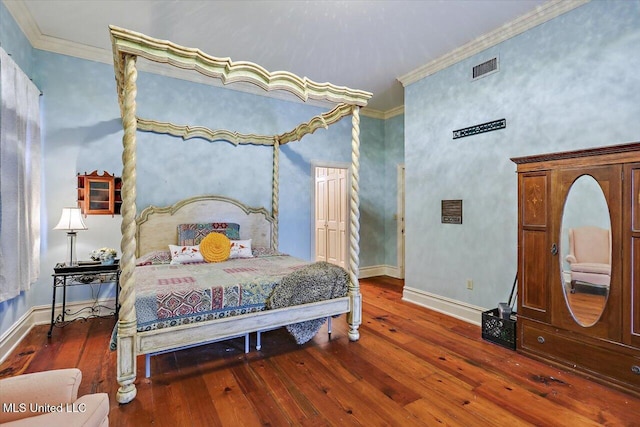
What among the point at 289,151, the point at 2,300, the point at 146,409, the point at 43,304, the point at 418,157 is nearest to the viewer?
the point at 146,409

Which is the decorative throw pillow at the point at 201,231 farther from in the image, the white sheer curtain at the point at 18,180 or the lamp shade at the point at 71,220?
the white sheer curtain at the point at 18,180

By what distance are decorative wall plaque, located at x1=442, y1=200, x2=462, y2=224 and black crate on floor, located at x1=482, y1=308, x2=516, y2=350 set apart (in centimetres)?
112

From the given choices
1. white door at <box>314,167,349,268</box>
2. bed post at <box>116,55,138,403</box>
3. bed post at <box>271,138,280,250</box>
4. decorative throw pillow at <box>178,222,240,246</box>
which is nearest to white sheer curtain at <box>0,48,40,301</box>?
bed post at <box>116,55,138,403</box>

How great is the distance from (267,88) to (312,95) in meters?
0.44

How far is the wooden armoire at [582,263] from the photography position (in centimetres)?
221

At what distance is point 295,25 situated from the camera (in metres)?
3.19

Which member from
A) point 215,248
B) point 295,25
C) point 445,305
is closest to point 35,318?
point 215,248

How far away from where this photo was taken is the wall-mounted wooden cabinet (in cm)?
363

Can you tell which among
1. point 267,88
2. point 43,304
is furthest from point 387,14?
point 43,304

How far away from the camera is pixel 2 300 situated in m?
2.51

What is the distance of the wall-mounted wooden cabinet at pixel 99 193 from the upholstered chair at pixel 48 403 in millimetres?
2933

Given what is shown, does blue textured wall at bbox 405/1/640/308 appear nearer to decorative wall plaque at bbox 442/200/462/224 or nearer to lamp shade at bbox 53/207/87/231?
decorative wall plaque at bbox 442/200/462/224

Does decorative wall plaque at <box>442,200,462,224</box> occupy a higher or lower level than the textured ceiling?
lower

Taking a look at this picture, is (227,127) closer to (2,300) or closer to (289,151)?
Result: (289,151)
